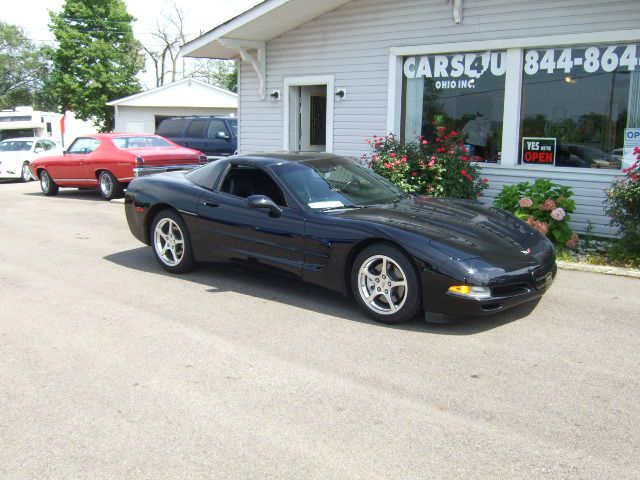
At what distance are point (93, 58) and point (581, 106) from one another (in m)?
38.6

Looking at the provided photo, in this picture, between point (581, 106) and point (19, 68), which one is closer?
point (581, 106)

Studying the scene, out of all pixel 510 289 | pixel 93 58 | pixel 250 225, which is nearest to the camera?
pixel 510 289

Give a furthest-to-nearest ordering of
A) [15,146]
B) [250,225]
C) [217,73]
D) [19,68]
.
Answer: [217,73]
[19,68]
[15,146]
[250,225]

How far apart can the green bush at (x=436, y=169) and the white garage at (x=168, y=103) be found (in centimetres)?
2244

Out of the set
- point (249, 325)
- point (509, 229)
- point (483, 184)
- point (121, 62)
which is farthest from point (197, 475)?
point (121, 62)

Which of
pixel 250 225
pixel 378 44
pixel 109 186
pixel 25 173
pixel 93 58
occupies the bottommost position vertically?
pixel 25 173

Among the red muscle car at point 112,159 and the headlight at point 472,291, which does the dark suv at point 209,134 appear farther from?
the headlight at point 472,291

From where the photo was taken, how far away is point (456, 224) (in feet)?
19.6

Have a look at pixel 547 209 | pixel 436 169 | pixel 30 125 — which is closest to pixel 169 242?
pixel 436 169

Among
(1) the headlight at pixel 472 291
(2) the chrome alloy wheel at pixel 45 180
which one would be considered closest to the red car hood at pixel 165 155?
(2) the chrome alloy wheel at pixel 45 180

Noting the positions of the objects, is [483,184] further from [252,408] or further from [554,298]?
[252,408]

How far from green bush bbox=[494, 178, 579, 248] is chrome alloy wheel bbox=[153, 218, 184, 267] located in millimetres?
4374

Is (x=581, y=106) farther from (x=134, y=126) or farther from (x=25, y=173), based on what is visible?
(x=134, y=126)

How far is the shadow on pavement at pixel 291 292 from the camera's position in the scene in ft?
18.4
